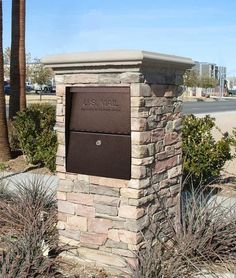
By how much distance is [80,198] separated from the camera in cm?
471

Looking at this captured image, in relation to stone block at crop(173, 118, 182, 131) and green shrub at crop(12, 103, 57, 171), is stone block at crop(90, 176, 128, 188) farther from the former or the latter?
green shrub at crop(12, 103, 57, 171)

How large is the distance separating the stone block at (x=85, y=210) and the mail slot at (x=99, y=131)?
0.34 m

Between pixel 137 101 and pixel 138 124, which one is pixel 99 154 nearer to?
pixel 138 124

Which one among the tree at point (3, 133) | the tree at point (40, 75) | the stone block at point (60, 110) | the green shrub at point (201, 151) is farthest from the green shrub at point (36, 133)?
the tree at point (40, 75)

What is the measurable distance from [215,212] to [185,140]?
3.45 meters

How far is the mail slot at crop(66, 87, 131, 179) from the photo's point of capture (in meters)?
4.45

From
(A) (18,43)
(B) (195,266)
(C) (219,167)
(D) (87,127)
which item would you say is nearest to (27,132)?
(A) (18,43)

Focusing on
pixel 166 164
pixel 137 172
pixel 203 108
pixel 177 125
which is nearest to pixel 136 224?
pixel 137 172

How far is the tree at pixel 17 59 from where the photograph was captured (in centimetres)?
1210

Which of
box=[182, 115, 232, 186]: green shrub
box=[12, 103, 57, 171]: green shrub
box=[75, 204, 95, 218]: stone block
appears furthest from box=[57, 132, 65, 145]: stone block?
box=[12, 103, 57, 171]: green shrub

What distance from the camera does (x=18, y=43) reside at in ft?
40.4

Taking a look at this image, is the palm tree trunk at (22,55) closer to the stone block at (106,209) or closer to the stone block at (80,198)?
the stone block at (80,198)

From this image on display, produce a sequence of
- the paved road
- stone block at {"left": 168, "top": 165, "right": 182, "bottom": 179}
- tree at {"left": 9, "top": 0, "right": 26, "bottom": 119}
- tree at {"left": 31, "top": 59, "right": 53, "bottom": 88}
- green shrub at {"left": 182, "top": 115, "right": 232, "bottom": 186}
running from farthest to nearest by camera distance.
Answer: tree at {"left": 31, "top": 59, "right": 53, "bottom": 88}, the paved road, tree at {"left": 9, "top": 0, "right": 26, "bottom": 119}, green shrub at {"left": 182, "top": 115, "right": 232, "bottom": 186}, stone block at {"left": 168, "top": 165, "right": 182, "bottom": 179}

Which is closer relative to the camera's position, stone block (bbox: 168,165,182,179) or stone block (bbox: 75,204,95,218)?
stone block (bbox: 75,204,95,218)
